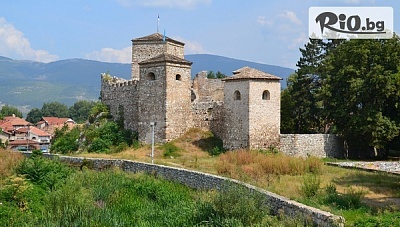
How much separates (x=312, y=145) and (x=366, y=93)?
400 cm

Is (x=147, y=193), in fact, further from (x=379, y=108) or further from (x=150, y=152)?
(x=379, y=108)

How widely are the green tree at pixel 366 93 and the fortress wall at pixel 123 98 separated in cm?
1138

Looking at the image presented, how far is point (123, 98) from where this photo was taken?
30.4 m

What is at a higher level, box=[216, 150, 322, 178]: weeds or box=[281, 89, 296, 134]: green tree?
box=[281, 89, 296, 134]: green tree

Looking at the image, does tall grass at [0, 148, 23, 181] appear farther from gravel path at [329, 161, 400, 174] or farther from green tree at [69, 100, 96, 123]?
green tree at [69, 100, 96, 123]

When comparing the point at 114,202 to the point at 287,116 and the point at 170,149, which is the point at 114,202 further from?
the point at 287,116

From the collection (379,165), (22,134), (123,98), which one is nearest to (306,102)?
(379,165)

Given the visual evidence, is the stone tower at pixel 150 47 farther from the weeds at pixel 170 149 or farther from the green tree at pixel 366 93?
the green tree at pixel 366 93

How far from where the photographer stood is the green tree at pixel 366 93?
24.9 meters

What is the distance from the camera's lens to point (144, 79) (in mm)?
27328

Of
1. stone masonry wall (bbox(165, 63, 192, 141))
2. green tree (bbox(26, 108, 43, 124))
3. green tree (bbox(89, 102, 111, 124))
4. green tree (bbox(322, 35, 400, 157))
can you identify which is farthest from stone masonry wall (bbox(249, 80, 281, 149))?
green tree (bbox(26, 108, 43, 124))

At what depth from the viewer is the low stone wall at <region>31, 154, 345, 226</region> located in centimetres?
1079

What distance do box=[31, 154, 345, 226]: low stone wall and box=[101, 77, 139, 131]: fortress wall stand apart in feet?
17.6

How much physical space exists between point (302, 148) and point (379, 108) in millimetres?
4644
